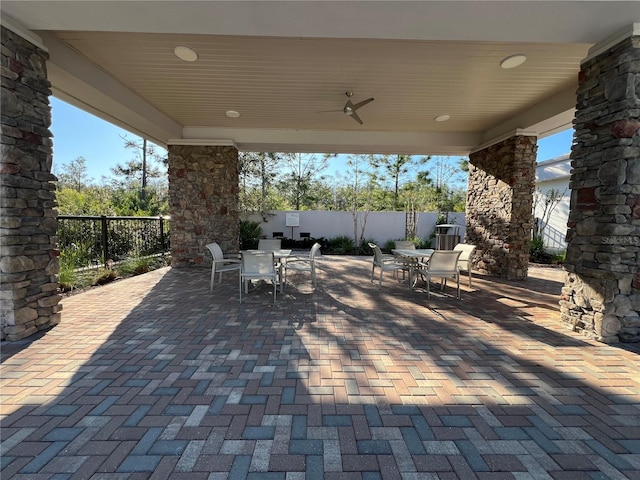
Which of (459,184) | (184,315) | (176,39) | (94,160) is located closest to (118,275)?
(184,315)

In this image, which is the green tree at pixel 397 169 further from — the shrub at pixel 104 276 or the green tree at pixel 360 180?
the shrub at pixel 104 276

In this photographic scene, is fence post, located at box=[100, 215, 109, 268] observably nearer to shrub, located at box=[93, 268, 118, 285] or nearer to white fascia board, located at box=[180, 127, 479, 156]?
shrub, located at box=[93, 268, 118, 285]

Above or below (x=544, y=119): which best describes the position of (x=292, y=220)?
below

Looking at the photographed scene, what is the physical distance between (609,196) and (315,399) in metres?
3.35

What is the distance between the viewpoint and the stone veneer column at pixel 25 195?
8.17 ft

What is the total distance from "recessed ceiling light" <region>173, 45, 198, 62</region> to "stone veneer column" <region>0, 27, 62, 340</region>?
126 cm

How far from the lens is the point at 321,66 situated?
3543 mm

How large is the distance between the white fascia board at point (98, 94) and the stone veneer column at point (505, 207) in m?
6.87

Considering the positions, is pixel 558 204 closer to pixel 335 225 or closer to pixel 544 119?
pixel 544 119

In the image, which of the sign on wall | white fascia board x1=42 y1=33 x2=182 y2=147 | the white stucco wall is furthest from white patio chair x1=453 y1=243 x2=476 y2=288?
the sign on wall

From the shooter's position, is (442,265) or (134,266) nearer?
(442,265)

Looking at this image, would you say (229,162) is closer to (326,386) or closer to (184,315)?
(184,315)

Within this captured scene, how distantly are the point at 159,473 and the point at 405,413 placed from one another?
1354 millimetres

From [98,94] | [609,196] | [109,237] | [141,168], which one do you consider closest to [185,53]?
[98,94]
